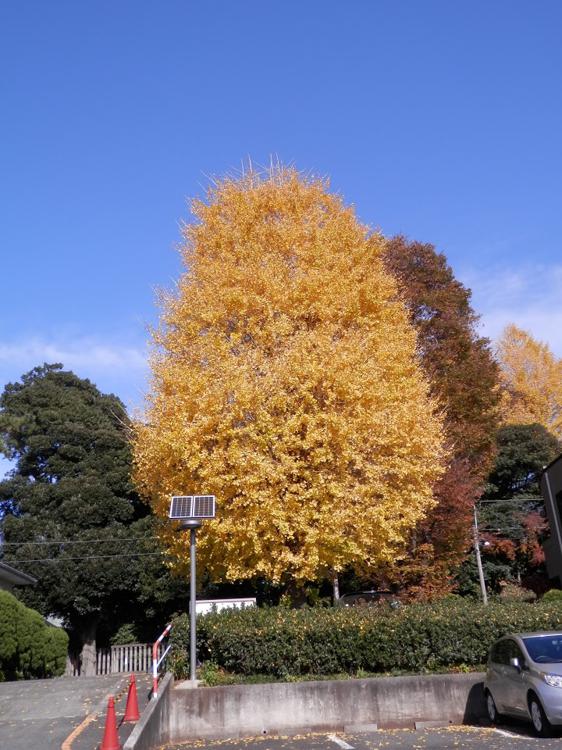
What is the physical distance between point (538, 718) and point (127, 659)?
18.4 m

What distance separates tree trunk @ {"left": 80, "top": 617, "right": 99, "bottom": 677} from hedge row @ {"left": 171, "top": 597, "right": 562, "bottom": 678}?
17167 mm

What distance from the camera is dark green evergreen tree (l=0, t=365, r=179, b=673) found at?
25578 millimetres

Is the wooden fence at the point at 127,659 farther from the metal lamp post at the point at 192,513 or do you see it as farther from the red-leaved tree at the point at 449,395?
the metal lamp post at the point at 192,513

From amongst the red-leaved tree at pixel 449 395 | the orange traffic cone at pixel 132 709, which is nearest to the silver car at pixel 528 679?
the orange traffic cone at pixel 132 709

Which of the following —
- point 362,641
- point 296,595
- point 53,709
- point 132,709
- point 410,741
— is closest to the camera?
point 410,741

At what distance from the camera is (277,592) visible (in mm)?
23172

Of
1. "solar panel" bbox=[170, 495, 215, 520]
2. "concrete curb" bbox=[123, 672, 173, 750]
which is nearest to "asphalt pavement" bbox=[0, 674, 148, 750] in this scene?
"concrete curb" bbox=[123, 672, 173, 750]

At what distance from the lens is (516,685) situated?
29.5 feet

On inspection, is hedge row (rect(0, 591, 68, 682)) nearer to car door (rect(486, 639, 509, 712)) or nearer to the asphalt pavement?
the asphalt pavement

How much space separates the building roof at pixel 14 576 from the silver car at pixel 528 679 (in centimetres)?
1664

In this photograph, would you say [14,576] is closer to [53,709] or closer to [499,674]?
[53,709]

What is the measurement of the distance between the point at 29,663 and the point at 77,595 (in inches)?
279

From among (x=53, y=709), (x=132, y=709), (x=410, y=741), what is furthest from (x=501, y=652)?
(x=53, y=709)

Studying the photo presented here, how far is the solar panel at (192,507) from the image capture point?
11.2 metres
